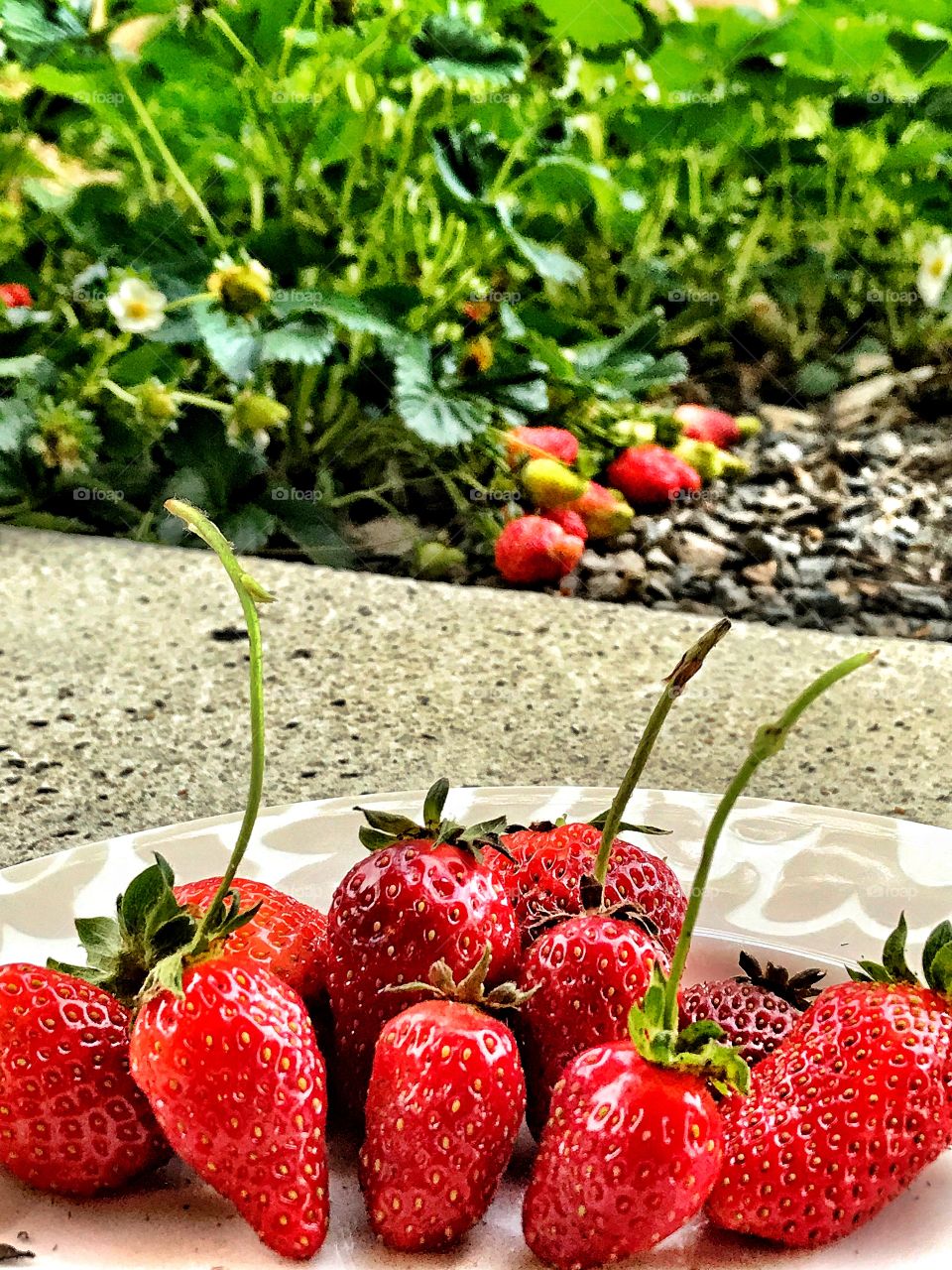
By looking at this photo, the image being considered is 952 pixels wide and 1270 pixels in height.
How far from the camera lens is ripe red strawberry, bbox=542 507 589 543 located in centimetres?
181

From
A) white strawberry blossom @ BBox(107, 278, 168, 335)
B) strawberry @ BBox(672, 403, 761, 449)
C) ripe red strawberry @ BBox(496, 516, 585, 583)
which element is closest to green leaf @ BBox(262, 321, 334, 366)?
white strawberry blossom @ BBox(107, 278, 168, 335)

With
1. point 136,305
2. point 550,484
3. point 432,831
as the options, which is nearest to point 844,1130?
point 432,831

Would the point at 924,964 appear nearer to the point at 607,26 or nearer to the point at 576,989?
the point at 576,989

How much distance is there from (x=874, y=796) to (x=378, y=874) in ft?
2.49

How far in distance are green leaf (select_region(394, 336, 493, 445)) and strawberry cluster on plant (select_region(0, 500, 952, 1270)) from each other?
3.80ft

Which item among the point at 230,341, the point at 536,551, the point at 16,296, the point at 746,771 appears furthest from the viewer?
the point at 16,296

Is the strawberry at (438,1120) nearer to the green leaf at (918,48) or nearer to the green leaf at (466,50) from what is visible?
the green leaf at (466,50)

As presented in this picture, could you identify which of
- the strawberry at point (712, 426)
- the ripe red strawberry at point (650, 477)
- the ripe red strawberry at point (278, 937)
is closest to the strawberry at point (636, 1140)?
the ripe red strawberry at point (278, 937)

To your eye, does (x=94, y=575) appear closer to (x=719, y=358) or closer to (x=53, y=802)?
(x=53, y=802)

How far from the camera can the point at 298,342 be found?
162 cm

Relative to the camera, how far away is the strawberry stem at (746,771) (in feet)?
1.30

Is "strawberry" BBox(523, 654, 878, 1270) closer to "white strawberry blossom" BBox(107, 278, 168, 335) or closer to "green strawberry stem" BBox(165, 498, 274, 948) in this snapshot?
"green strawberry stem" BBox(165, 498, 274, 948)

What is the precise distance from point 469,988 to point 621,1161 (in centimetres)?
7

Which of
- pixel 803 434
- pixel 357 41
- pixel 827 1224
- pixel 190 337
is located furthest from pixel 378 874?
pixel 803 434
